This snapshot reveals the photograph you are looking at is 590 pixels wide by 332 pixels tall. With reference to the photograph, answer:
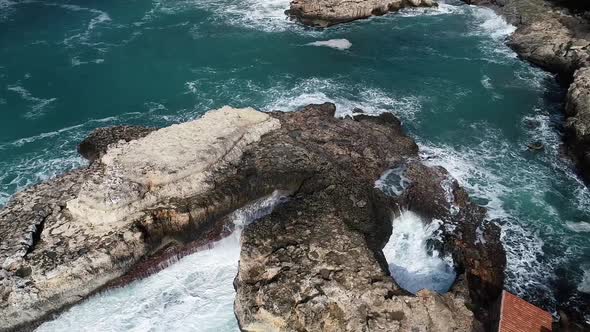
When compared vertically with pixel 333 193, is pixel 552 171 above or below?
below

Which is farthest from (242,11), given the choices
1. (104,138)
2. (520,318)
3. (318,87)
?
(520,318)

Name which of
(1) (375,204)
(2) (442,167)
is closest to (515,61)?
(2) (442,167)

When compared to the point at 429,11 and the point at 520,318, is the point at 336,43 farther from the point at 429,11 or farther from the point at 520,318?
the point at 520,318

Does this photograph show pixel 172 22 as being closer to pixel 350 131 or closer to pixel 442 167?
pixel 350 131

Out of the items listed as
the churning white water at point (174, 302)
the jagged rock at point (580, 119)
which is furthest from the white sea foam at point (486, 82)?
the churning white water at point (174, 302)

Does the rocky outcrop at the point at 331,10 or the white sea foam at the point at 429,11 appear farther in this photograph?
the white sea foam at the point at 429,11

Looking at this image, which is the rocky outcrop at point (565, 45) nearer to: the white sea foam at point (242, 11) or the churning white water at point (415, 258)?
the churning white water at point (415, 258)
